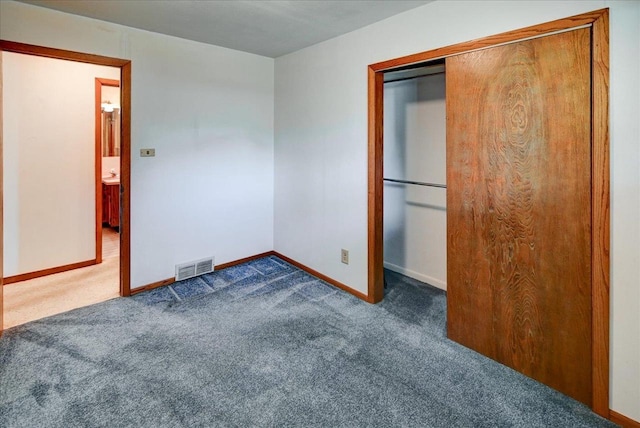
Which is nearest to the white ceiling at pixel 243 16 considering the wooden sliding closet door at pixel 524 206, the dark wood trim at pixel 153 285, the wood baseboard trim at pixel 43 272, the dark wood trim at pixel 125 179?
the dark wood trim at pixel 125 179

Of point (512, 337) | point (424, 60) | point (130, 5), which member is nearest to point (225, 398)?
point (512, 337)

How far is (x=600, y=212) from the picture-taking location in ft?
5.62

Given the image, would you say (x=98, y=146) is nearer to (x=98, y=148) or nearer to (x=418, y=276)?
(x=98, y=148)

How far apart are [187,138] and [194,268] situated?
1313mm

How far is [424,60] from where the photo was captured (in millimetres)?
2471

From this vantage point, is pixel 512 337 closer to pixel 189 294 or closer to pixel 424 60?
pixel 424 60

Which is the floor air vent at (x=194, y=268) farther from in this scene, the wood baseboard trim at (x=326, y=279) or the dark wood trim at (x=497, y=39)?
the dark wood trim at (x=497, y=39)

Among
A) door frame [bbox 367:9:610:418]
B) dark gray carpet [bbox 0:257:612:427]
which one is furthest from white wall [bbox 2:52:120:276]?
door frame [bbox 367:9:610:418]

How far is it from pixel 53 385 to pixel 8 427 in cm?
30

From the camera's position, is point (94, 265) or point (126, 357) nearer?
point (126, 357)

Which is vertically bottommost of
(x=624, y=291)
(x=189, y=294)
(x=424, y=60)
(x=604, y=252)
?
(x=189, y=294)

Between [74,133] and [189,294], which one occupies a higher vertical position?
[74,133]

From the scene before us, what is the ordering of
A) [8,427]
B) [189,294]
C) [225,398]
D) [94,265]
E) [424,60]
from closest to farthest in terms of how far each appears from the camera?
[8,427], [225,398], [424,60], [189,294], [94,265]

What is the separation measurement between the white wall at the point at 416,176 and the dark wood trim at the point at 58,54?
2.56 meters
